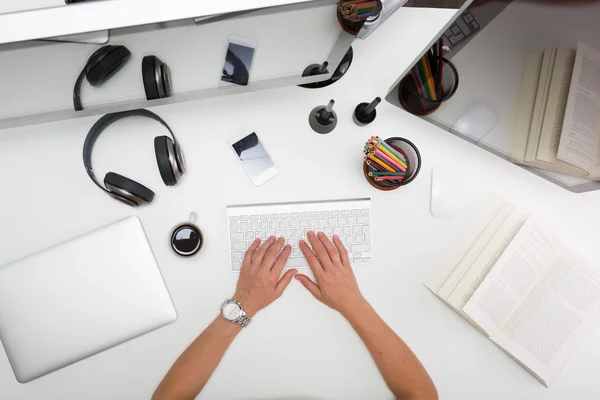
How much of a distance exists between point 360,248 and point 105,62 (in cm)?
67

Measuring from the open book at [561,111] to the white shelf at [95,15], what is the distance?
51 centimetres

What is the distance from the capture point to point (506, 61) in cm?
79

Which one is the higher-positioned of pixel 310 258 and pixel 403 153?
pixel 403 153

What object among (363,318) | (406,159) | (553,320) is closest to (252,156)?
(406,159)

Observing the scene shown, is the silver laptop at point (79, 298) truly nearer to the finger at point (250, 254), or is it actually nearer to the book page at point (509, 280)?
the finger at point (250, 254)

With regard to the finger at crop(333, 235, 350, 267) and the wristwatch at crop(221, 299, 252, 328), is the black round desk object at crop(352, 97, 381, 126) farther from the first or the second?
the wristwatch at crop(221, 299, 252, 328)

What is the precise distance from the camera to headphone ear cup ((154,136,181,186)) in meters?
0.90

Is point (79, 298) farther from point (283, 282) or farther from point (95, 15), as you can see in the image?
point (95, 15)

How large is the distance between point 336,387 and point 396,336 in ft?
0.62

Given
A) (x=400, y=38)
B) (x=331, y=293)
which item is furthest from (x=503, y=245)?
(x=400, y=38)

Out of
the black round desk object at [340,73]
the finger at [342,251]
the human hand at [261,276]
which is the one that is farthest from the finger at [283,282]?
the black round desk object at [340,73]

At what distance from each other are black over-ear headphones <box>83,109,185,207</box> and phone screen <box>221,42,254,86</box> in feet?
0.61

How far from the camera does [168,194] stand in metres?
0.97

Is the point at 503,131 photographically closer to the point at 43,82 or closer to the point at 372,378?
the point at 372,378
